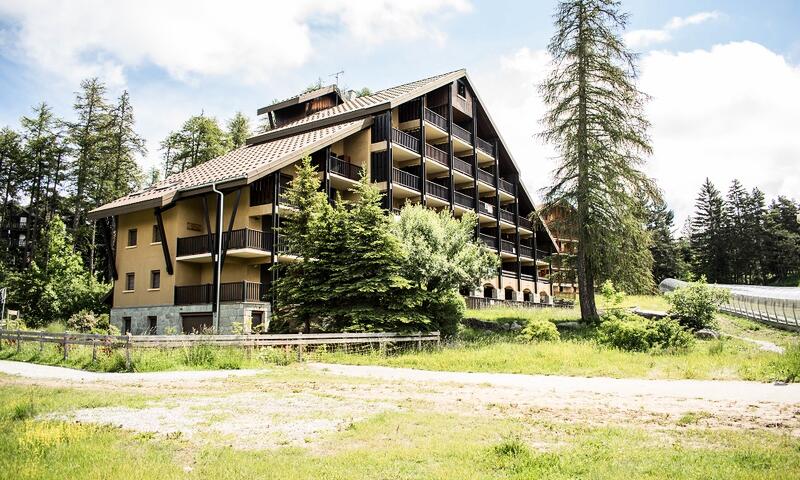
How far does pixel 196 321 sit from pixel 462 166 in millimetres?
21660

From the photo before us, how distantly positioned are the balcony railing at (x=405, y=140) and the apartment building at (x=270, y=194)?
0.09 m

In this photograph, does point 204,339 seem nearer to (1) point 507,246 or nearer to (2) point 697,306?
(2) point 697,306

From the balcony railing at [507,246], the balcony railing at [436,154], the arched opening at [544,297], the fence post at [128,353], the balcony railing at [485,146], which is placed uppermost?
the balcony railing at [485,146]

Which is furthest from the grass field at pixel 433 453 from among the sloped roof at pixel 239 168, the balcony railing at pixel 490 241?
the balcony railing at pixel 490 241

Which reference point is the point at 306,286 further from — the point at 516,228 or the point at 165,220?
the point at 516,228

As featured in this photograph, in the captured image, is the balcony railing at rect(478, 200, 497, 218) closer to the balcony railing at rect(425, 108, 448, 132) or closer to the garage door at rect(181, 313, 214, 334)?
the balcony railing at rect(425, 108, 448, 132)

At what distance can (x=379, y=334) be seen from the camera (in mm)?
22312

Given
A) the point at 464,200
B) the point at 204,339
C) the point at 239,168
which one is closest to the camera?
the point at 204,339

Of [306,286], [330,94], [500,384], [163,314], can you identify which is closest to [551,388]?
[500,384]

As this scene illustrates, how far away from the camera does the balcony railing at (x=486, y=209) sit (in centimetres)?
4548

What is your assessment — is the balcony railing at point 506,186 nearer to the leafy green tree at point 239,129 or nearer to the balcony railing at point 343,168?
the balcony railing at point 343,168

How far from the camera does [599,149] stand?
30.0 meters

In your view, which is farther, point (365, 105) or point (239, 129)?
point (239, 129)

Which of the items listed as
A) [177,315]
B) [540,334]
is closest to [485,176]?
[540,334]
